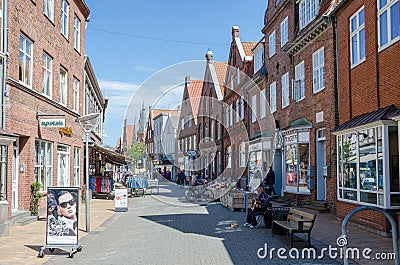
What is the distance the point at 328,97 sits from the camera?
55.6 feet

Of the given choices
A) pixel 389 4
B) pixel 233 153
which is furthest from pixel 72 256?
pixel 233 153

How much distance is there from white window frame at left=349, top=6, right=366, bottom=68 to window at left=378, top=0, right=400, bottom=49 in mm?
1243

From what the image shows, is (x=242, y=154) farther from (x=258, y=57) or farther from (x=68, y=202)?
(x=68, y=202)

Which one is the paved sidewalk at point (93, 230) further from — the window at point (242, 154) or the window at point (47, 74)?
the window at point (242, 154)

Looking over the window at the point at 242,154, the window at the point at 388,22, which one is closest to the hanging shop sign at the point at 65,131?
the window at the point at 388,22

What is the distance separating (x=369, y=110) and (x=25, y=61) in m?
10.9

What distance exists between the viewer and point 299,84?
67.5 ft

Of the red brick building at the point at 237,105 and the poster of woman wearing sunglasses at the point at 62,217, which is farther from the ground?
the red brick building at the point at 237,105

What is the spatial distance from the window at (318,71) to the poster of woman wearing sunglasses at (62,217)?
11327mm

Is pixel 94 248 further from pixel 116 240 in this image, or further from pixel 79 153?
pixel 79 153

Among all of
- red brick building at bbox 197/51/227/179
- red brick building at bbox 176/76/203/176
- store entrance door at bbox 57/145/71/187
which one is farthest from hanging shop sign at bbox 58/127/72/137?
red brick building at bbox 176/76/203/176

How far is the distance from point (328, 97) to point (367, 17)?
14.2 ft

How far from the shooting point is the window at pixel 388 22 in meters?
11.5

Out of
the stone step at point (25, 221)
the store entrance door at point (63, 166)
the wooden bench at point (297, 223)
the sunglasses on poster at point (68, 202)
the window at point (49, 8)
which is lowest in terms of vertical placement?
the stone step at point (25, 221)
